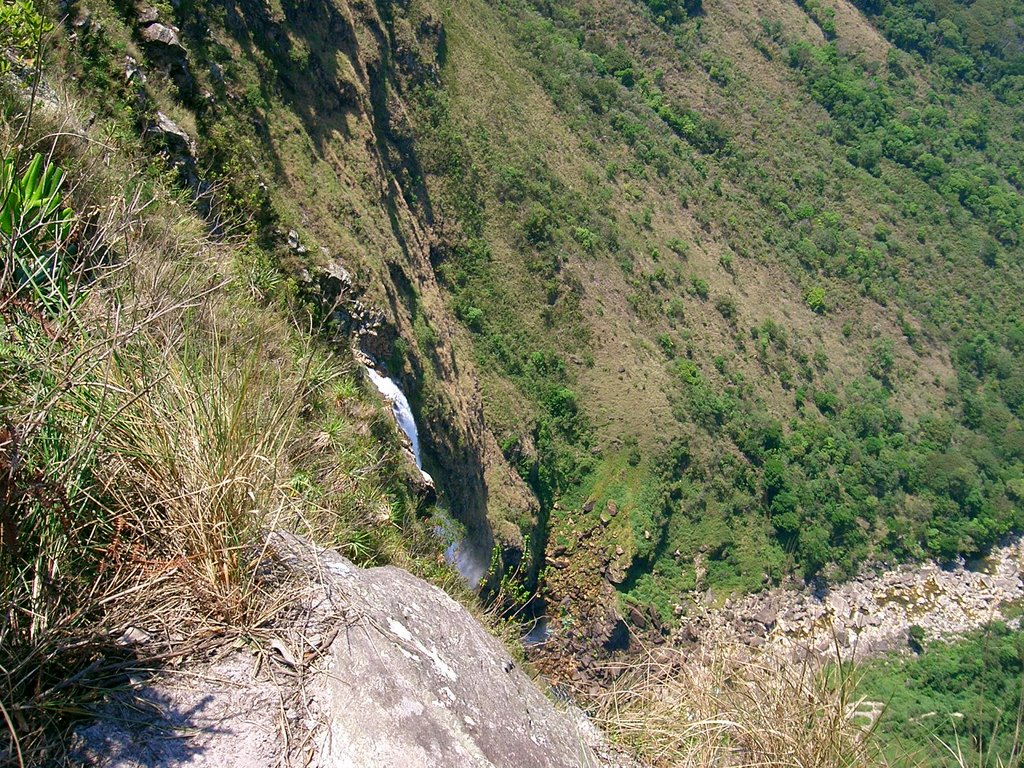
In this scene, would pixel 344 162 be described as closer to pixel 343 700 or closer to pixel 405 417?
pixel 405 417

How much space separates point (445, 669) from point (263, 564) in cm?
106

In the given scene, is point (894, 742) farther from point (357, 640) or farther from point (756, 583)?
point (756, 583)

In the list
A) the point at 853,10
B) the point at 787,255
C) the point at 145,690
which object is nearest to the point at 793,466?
the point at 787,255

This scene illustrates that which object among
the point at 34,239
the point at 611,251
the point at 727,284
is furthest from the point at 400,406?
the point at 727,284

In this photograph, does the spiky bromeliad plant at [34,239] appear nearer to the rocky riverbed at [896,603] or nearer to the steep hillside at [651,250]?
the steep hillside at [651,250]

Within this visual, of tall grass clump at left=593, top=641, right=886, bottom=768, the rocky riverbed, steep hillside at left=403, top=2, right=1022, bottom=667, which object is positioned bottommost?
the rocky riverbed

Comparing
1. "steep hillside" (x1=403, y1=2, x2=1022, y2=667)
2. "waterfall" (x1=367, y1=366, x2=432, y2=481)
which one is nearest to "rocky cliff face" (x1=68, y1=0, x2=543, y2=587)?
"waterfall" (x1=367, y1=366, x2=432, y2=481)

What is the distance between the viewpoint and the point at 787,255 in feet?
135

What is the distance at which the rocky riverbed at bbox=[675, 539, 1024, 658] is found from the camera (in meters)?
31.2

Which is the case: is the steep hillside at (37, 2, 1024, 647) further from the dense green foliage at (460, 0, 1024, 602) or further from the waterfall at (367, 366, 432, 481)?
the waterfall at (367, 366, 432, 481)

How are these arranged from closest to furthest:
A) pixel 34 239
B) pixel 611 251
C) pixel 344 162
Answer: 1. pixel 34 239
2. pixel 344 162
3. pixel 611 251

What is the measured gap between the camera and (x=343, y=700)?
283 cm

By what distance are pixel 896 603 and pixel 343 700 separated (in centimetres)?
4148

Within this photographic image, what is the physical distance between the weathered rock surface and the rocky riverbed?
86.6ft
